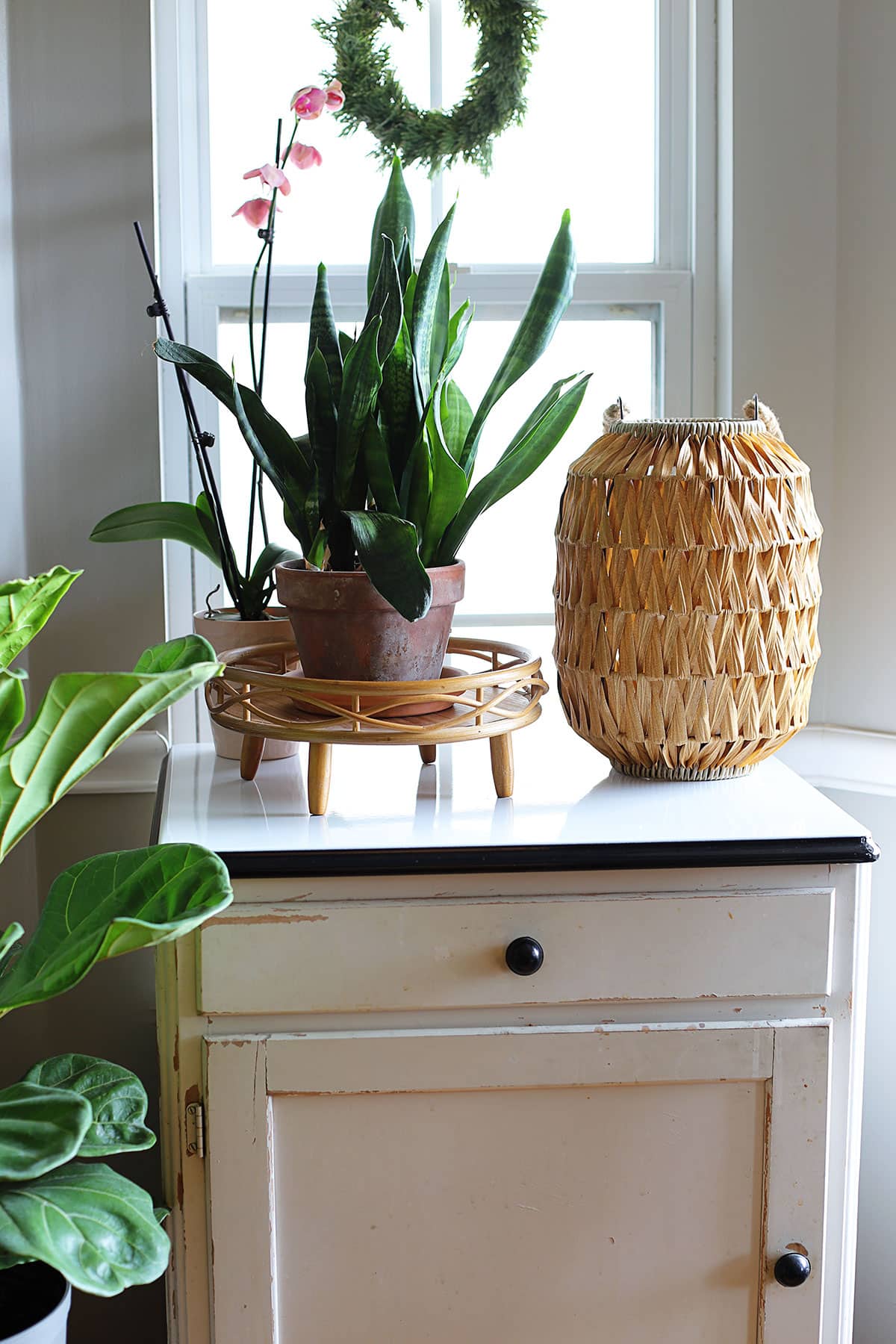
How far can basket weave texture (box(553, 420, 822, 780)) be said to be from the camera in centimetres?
108

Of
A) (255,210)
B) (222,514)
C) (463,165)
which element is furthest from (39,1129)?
(463,165)

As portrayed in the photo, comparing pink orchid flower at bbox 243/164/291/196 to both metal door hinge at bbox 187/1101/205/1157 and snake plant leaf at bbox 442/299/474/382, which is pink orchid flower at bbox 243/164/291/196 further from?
metal door hinge at bbox 187/1101/205/1157

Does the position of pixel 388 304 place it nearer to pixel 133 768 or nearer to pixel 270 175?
pixel 270 175

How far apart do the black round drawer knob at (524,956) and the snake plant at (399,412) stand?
33 centimetres

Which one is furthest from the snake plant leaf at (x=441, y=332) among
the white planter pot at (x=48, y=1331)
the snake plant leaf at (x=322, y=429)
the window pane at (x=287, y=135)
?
the white planter pot at (x=48, y=1331)

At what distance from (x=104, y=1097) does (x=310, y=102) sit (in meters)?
0.99

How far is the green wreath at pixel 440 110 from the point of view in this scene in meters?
1.44

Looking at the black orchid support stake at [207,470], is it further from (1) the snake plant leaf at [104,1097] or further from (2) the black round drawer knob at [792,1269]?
(2) the black round drawer knob at [792,1269]

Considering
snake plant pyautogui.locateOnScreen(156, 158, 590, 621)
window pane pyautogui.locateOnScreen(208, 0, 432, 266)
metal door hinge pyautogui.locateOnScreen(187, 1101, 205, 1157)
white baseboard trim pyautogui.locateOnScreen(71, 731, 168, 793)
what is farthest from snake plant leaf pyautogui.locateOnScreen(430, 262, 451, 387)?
metal door hinge pyautogui.locateOnScreen(187, 1101, 205, 1157)

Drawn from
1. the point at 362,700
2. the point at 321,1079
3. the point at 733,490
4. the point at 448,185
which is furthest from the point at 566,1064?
the point at 448,185

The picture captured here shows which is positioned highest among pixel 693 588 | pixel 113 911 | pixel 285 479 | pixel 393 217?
pixel 393 217

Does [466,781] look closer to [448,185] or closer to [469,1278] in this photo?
[469,1278]

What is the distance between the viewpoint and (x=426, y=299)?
1.10 meters

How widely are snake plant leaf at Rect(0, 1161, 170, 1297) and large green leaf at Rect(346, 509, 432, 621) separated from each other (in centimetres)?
48
